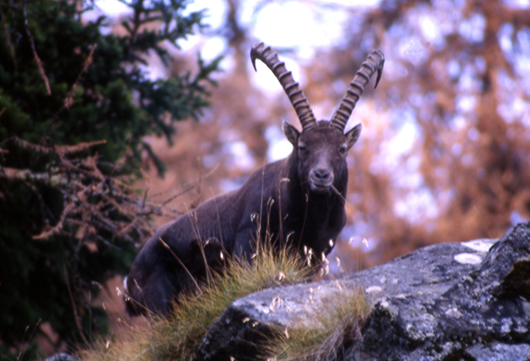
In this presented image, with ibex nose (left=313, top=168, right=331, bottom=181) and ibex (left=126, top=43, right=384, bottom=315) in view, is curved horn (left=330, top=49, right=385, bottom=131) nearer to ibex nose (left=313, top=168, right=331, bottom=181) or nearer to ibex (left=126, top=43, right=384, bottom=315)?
ibex (left=126, top=43, right=384, bottom=315)

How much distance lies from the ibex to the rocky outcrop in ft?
4.74

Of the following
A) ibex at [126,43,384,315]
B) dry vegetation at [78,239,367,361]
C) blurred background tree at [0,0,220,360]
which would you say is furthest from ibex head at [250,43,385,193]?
blurred background tree at [0,0,220,360]

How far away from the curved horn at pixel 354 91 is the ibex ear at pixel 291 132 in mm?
437

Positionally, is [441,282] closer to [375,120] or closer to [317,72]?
[375,120]

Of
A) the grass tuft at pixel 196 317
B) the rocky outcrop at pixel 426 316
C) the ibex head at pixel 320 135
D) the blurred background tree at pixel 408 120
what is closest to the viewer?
the rocky outcrop at pixel 426 316

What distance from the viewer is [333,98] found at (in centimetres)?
2478

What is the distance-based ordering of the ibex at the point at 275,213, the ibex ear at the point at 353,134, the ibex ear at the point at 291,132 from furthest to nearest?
the ibex ear at the point at 353,134 < the ibex ear at the point at 291,132 < the ibex at the point at 275,213

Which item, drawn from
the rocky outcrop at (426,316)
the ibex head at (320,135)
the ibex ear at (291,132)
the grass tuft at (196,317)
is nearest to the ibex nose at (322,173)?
the ibex head at (320,135)

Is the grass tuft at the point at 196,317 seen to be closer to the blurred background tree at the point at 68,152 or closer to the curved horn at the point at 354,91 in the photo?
the curved horn at the point at 354,91

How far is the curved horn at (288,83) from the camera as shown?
259 inches

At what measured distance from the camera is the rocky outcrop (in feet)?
12.1

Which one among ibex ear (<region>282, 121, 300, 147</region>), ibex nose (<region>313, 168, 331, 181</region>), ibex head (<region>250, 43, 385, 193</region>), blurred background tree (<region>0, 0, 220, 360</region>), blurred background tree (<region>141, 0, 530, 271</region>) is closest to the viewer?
ibex nose (<region>313, 168, 331, 181</region>)

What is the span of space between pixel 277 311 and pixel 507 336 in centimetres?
168

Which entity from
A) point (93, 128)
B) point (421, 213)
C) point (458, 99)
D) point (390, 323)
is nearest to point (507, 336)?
point (390, 323)
